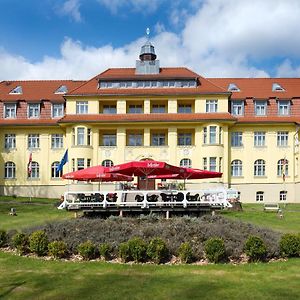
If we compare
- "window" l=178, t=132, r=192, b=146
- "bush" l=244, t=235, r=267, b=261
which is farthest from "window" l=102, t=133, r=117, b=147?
"bush" l=244, t=235, r=267, b=261

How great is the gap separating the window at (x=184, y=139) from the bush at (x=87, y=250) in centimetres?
3061

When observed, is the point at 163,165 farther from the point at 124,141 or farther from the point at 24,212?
the point at 124,141

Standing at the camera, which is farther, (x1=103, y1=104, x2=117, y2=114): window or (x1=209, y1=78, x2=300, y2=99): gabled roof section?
(x1=209, y1=78, x2=300, y2=99): gabled roof section

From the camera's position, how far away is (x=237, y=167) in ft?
149

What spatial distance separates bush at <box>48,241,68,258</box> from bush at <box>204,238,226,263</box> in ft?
14.7

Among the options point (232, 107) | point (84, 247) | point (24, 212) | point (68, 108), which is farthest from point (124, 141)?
point (84, 247)

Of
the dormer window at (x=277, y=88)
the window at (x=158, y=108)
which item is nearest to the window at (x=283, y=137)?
the dormer window at (x=277, y=88)

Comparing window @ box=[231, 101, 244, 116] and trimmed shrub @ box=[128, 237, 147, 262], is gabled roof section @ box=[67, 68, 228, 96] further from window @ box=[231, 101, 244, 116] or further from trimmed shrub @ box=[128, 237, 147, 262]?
trimmed shrub @ box=[128, 237, 147, 262]

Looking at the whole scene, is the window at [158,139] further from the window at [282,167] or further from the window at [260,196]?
the window at [282,167]

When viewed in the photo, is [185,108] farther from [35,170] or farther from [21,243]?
[21,243]

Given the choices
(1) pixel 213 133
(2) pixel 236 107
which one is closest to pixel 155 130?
(1) pixel 213 133

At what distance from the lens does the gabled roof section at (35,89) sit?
47.4m

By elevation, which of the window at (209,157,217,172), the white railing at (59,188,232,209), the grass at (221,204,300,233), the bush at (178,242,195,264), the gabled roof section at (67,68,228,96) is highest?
the gabled roof section at (67,68,228,96)

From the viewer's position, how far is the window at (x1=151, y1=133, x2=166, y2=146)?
45.1 m
